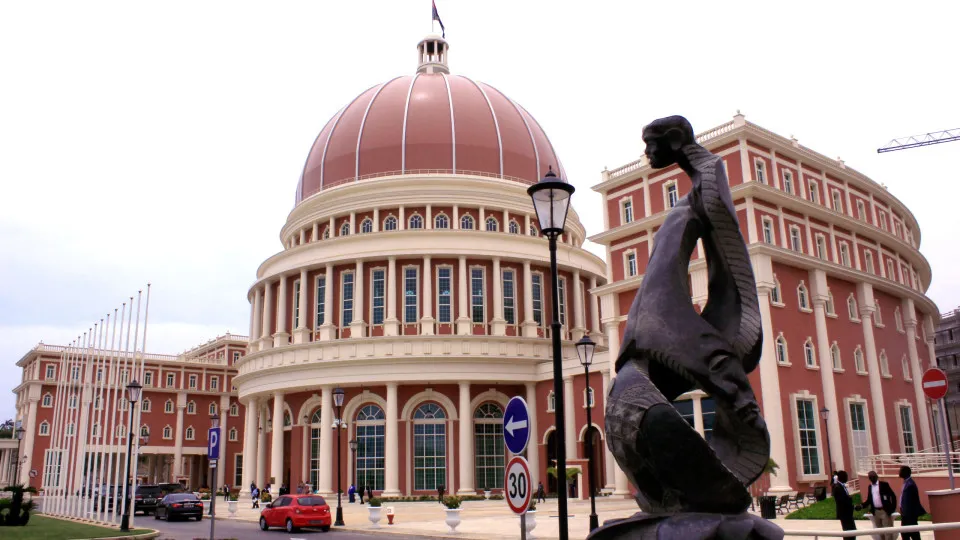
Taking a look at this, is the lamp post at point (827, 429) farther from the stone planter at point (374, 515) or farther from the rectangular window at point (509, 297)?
the rectangular window at point (509, 297)

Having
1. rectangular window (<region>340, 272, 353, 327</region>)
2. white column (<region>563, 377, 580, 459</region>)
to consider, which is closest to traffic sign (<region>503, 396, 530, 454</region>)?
white column (<region>563, 377, 580, 459</region>)

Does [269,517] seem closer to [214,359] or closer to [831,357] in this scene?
[831,357]

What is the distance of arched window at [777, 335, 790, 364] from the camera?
3556 cm

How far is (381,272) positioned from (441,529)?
86.2 ft

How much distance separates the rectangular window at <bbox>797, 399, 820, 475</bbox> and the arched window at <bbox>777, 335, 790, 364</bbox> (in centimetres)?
190

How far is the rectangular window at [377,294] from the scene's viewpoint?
5034cm

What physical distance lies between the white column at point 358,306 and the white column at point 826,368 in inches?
1022

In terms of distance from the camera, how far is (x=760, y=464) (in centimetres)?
729

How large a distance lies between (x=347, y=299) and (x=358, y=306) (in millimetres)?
1644

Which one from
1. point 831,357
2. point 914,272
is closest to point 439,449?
point 831,357

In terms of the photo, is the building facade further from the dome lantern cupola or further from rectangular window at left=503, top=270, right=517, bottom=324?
the dome lantern cupola

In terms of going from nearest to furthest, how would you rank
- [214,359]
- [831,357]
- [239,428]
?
[831,357], [239,428], [214,359]

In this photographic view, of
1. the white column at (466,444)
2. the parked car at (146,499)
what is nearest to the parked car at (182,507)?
the parked car at (146,499)

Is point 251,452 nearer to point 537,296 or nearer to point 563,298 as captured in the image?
point 537,296
